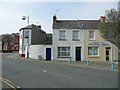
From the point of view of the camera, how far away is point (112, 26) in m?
34.0

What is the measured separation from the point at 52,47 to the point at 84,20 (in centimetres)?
870

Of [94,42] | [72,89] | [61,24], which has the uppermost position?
[61,24]

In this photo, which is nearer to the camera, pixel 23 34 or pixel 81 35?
pixel 81 35

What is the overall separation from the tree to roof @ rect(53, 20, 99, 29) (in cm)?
1615

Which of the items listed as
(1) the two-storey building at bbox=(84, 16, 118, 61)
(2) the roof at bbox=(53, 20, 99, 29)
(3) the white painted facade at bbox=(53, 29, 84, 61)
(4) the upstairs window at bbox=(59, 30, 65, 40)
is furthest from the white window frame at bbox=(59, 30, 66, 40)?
(1) the two-storey building at bbox=(84, 16, 118, 61)

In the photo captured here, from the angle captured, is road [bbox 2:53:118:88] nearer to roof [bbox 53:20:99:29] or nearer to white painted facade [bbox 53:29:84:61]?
white painted facade [bbox 53:29:84:61]

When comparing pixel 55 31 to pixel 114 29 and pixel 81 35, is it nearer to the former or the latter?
pixel 81 35

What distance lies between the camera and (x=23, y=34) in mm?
65312

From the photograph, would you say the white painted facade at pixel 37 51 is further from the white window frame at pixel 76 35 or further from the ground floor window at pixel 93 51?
the ground floor window at pixel 93 51

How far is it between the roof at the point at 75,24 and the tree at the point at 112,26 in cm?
1615

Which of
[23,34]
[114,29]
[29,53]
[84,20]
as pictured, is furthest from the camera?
[23,34]

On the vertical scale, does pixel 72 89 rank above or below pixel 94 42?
below

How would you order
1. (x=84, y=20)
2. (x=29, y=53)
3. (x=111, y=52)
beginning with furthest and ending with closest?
(x=29, y=53)
(x=84, y=20)
(x=111, y=52)

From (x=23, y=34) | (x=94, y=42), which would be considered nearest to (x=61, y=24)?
(x=94, y=42)
